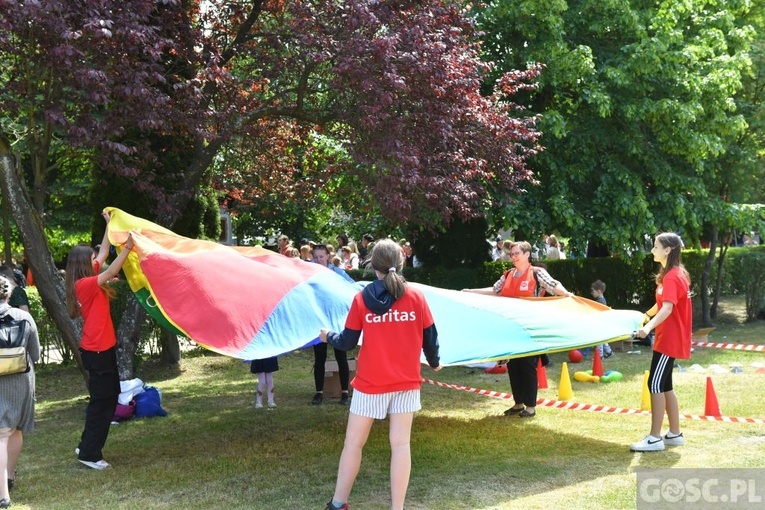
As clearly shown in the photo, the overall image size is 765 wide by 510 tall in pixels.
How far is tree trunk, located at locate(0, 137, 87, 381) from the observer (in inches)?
381

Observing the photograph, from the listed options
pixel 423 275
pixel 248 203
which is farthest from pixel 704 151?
pixel 248 203

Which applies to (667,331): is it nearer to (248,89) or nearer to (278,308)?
(278,308)

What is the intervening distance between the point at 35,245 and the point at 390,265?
561 cm

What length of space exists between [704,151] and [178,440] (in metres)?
10.5

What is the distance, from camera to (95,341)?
7445mm

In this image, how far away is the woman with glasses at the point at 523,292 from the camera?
9.32m

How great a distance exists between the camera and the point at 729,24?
52.3 ft

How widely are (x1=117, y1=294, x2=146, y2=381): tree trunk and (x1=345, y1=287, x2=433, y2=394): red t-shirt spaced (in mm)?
5592

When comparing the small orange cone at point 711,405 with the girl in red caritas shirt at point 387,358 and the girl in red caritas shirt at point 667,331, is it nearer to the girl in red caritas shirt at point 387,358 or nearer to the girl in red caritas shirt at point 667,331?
the girl in red caritas shirt at point 667,331

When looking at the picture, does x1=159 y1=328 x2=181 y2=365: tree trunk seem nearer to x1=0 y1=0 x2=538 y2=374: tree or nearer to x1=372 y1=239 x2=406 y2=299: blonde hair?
x1=0 y1=0 x2=538 y2=374: tree

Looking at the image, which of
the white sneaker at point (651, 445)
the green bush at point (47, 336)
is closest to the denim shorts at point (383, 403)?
the white sneaker at point (651, 445)

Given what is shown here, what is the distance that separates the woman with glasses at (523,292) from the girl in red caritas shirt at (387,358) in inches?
143

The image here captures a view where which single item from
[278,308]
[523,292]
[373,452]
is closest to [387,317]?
[278,308]

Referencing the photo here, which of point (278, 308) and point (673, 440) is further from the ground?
point (278, 308)
